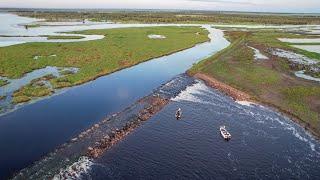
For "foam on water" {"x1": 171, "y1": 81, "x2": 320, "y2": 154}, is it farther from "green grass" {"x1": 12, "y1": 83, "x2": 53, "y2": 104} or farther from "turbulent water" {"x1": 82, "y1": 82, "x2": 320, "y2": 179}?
"green grass" {"x1": 12, "y1": 83, "x2": 53, "y2": 104}

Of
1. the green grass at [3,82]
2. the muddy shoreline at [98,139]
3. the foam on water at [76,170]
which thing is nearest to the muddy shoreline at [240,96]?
the muddy shoreline at [98,139]

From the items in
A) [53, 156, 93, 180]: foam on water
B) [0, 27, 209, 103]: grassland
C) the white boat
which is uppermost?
the white boat

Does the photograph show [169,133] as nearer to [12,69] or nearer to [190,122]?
[190,122]

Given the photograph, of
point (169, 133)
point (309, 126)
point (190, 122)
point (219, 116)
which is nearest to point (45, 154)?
point (169, 133)

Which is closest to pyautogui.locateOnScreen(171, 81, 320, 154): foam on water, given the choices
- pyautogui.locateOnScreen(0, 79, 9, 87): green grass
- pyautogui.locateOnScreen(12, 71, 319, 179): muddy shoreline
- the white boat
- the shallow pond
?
pyautogui.locateOnScreen(12, 71, 319, 179): muddy shoreline

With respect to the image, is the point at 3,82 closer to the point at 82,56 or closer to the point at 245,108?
the point at 82,56

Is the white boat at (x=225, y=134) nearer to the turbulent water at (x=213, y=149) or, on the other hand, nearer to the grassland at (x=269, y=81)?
the turbulent water at (x=213, y=149)
